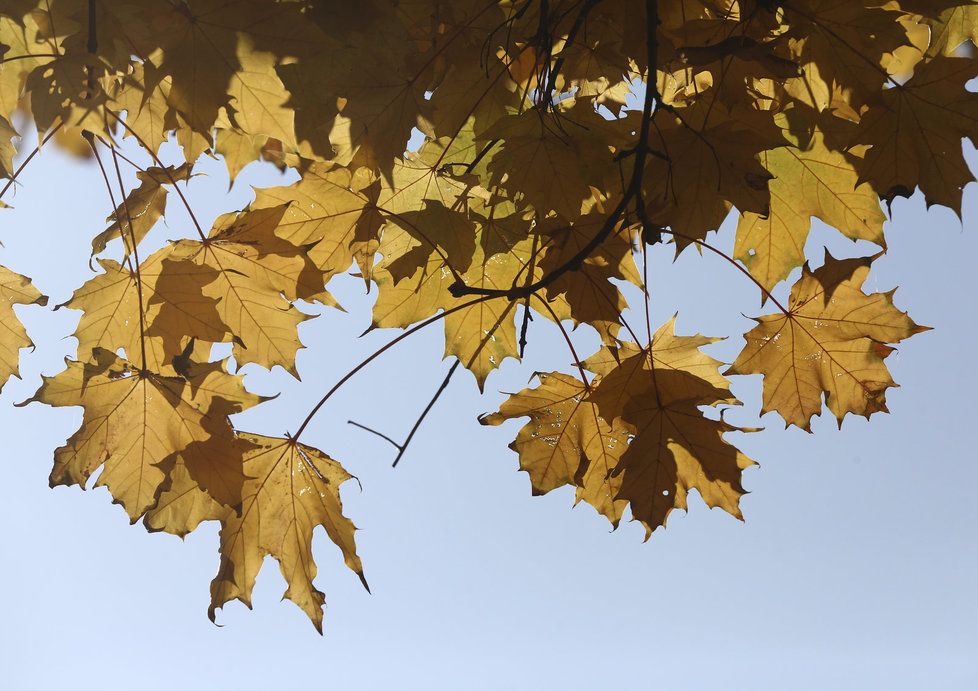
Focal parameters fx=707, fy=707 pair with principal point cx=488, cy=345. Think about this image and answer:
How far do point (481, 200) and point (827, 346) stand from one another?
641 millimetres

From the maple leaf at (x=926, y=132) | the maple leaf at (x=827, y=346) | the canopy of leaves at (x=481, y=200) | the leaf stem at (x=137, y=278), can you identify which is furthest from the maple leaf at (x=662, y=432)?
the leaf stem at (x=137, y=278)

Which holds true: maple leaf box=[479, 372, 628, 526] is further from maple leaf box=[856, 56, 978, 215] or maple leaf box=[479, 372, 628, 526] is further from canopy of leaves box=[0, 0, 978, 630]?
maple leaf box=[856, 56, 978, 215]

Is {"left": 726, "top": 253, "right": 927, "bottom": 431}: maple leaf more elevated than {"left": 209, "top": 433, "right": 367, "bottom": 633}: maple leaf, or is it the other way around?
{"left": 726, "top": 253, "right": 927, "bottom": 431}: maple leaf

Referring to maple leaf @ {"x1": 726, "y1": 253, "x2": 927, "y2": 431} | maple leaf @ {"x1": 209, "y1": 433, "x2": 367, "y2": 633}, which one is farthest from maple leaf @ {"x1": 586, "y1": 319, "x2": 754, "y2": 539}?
maple leaf @ {"x1": 209, "y1": 433, "x2": 367, "y2": 633}

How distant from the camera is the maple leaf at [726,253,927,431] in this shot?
1.19 metres

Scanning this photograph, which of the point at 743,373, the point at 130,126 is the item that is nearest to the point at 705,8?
the point at 743,373

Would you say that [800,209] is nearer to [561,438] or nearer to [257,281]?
[561,438]

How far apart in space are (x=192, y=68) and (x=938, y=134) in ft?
3.38

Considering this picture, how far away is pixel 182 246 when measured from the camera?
1.21 meters

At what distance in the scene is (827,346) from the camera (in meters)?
1.21

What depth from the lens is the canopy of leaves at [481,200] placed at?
951 millimetres

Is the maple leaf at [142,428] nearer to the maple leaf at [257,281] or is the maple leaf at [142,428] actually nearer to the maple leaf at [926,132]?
the maple leaf at [257,281]

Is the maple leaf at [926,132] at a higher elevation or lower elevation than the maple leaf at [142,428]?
higher

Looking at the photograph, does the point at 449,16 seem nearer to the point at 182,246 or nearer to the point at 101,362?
the point at 182,246
